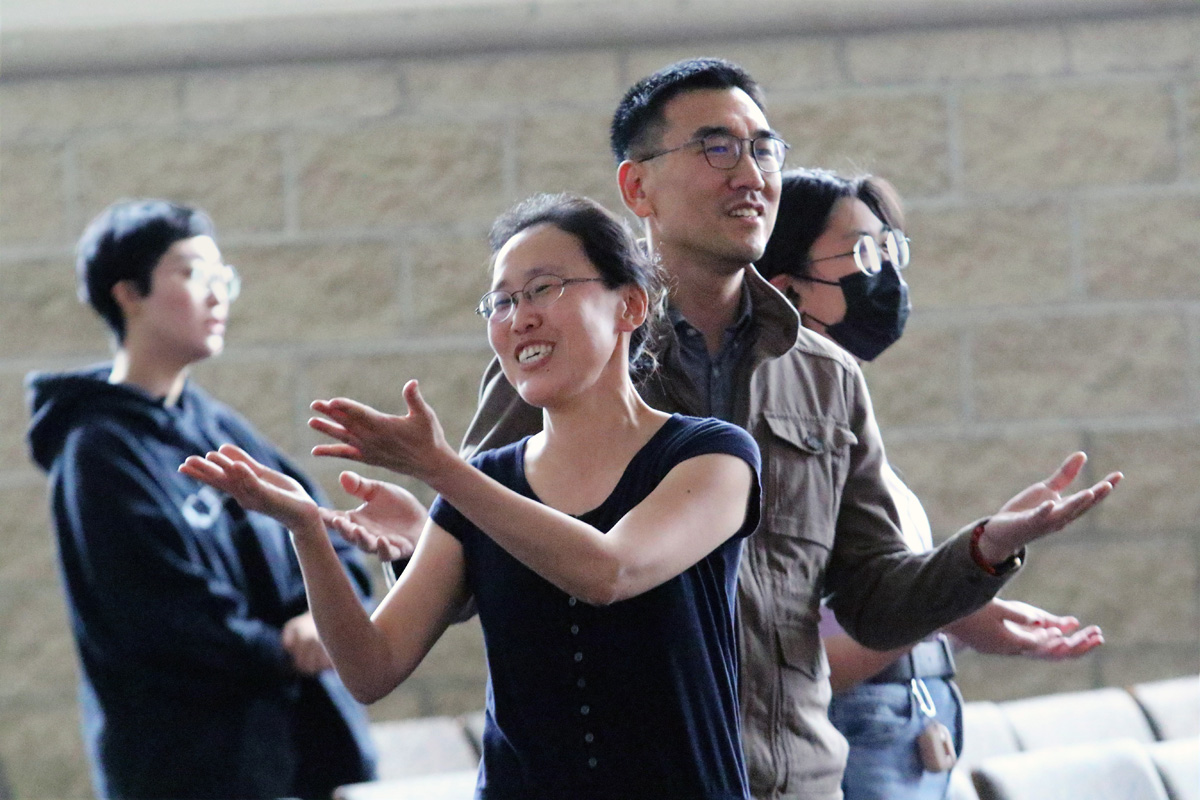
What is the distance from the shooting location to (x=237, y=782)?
109 inches

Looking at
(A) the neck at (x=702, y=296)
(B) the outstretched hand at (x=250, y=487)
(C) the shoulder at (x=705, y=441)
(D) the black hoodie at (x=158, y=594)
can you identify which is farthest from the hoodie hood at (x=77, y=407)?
(C) the shoulder at (x=705, y=441)

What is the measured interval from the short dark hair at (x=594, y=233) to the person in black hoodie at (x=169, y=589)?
1.39 metres

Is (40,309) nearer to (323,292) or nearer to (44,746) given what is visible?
(323,292)

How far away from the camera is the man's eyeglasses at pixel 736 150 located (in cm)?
198

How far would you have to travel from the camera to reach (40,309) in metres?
4.04

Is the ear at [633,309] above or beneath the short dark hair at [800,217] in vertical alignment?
beneath

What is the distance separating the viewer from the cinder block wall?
4027 mm

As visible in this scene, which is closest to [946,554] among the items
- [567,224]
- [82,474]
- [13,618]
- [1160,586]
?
[567,224]

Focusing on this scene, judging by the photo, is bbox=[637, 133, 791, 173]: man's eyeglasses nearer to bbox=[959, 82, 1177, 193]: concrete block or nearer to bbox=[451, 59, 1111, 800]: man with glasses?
bbox=[451, 59, 1111, 800]: man with glasses

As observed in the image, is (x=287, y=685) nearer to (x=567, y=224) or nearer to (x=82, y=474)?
(x=82, y=474)

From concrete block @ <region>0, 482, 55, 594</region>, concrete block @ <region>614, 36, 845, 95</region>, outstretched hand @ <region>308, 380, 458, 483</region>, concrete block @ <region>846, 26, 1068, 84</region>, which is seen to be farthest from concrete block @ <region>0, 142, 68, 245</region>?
outstretched hand @ <region>308, 380, 458, 483</region>

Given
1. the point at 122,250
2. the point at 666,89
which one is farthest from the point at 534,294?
the point at 122,250

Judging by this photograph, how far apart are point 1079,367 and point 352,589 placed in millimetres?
3006

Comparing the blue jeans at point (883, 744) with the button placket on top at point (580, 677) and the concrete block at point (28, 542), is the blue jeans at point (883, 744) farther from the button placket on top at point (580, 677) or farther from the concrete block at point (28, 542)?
the concrete block at point (28, 542)
